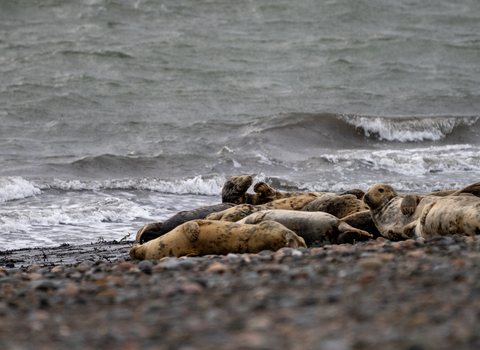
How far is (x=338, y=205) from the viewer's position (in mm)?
6785

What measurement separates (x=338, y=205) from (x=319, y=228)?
1.24 metres

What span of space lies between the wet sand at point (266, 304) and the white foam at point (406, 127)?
14.1m

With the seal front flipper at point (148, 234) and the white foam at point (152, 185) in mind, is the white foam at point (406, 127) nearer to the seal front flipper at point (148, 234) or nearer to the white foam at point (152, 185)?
the white foam at point (152, 185)

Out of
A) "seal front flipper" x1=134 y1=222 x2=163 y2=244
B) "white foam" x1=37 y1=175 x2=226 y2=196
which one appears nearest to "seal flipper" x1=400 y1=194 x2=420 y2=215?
"seal front flipper" x1=134 y1=222 x2=163 y2=244

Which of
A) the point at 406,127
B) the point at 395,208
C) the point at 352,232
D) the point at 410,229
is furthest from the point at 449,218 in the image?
the point at 406,127

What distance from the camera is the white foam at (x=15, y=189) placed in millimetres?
10512

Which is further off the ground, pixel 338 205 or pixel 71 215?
pixel 338 205

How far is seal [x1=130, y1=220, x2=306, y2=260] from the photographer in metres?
5.12

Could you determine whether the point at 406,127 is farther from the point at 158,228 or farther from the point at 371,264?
the point at 371,264

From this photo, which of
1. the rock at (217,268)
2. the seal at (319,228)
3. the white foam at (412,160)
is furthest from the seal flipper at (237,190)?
the white foam at (412,160)

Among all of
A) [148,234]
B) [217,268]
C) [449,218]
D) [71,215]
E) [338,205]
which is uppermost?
[217,268]

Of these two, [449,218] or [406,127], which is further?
[406,127]

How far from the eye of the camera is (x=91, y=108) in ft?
60.3

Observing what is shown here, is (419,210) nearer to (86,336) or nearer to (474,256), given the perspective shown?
(474,256)
